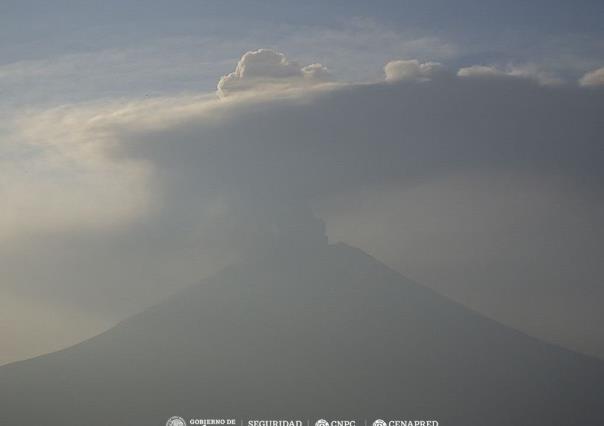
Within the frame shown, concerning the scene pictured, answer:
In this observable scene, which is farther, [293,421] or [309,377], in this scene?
[309,377]

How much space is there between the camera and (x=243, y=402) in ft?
547

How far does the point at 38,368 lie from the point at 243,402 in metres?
60.6

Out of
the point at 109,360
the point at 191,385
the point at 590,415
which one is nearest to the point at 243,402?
the point at 191,385

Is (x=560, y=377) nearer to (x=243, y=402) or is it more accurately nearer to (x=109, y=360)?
(x=243, y=402)

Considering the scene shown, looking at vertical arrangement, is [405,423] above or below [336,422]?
below

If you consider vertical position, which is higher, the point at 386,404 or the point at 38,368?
the point at 38,368

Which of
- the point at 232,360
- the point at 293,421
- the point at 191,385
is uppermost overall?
the point at 232,360

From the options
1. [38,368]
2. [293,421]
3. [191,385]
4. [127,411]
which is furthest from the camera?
[38,368]

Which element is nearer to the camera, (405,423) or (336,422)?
(405,423)

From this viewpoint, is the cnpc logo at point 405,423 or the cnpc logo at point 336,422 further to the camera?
the cnpc logo at point 336,422

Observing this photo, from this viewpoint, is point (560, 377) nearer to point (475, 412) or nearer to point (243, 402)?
point (475, 412)

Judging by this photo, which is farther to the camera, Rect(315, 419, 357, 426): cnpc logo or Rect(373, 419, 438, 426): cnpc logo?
Rect(315, 419, 357, 426): cnpc logo

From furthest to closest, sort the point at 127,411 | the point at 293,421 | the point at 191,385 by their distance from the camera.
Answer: the point at 191,385
the point at 127,411
the point at 293,421

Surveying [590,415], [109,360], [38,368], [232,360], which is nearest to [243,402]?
[232,360]
